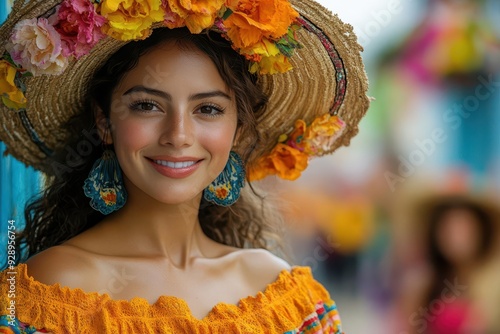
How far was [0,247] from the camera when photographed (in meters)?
1.78

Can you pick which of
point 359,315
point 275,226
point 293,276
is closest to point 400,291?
point 359,315

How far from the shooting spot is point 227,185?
180cm

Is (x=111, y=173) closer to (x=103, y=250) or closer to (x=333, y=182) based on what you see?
(x=103, y=250)

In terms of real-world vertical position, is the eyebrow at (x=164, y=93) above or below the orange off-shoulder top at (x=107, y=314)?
above

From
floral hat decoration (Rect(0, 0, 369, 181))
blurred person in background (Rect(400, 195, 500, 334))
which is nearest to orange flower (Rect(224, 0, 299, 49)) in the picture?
floral hat decoration (Rect(0, 0, 369, 181))

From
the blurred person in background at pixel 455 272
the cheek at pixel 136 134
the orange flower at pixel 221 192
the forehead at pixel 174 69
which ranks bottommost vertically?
the blurred person in background at pixel 455 272

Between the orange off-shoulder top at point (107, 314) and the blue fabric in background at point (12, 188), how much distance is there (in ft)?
0.69

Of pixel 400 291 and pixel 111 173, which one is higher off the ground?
pixel 111 173

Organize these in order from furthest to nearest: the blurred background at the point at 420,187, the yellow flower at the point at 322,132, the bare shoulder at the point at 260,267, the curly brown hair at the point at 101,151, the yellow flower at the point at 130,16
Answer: the blurred background at the point at 420,187, the yellow flower at the point at 322,132, the bare shoulder at the point at 260,267, the curly brown hair at the point at 101,151, the yellow flower at the point at 130,16

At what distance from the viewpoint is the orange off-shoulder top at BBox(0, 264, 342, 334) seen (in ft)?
4.95

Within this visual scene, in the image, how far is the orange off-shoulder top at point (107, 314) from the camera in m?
1.51

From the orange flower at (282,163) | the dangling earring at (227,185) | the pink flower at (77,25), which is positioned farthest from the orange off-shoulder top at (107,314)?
the pink flower at (77,25)

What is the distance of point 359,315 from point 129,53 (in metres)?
1.81

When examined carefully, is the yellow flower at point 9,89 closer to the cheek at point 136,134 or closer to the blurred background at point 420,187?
the cheek at point 136,134
